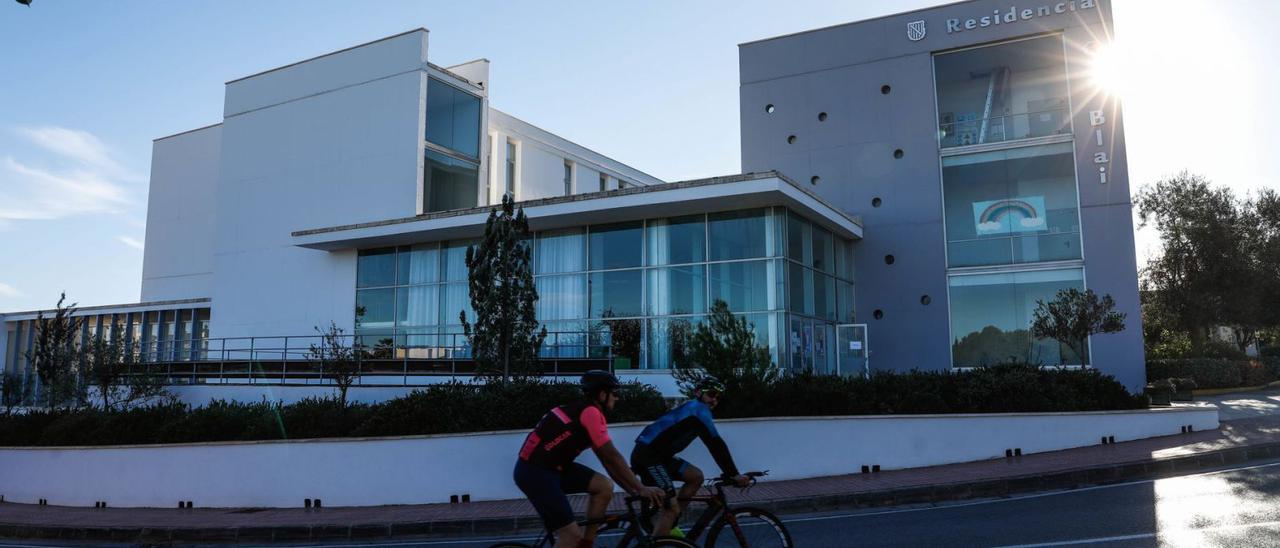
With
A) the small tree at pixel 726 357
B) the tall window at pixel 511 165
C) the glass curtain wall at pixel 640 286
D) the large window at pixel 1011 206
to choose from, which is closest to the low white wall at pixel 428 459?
the small tree at pixel 726 357

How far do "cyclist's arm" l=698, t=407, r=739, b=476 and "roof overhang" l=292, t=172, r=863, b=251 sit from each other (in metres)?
12.7

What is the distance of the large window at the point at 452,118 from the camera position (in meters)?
29.7

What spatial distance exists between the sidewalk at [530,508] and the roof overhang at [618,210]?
331 inches

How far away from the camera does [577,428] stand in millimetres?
5516

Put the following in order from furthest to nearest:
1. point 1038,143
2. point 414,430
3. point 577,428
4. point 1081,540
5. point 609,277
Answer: point 1038,143
point 609,277
point 414,430
point 1081,540
point 577,428

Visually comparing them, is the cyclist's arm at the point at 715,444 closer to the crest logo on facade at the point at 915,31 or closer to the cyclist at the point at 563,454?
the cyclist at the point at 563,454

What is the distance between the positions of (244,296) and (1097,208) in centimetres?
2748

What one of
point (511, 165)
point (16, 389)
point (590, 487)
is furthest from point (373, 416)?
point (16, 389)

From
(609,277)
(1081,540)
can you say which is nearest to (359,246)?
(609,277)

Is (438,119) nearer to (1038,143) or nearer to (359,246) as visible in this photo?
(359,246)

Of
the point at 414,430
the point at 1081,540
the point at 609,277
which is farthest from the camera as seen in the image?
the point at 609,277

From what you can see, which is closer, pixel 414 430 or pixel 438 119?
pixel 414 430

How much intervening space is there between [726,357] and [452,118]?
1877 cm

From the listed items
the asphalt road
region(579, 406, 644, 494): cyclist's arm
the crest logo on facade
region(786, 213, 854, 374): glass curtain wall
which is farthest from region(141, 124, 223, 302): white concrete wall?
region(579, 406, 644, 494): cyclist's arm
